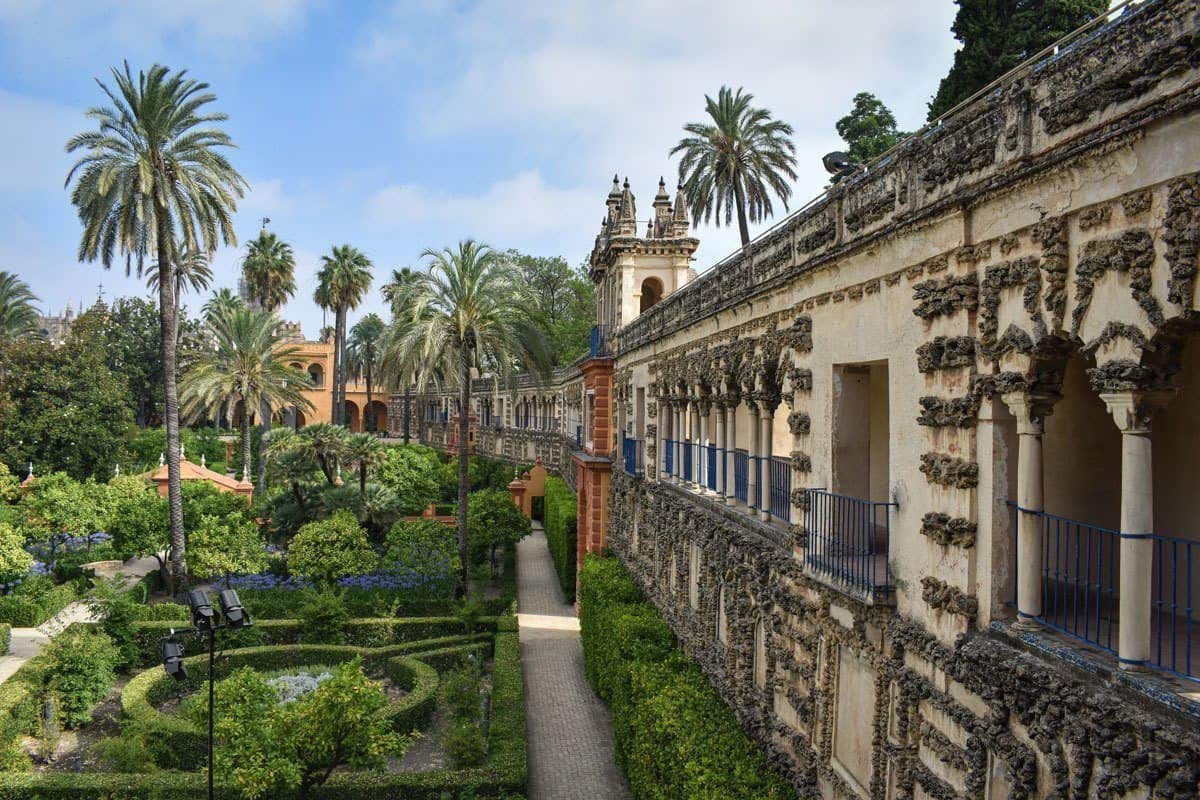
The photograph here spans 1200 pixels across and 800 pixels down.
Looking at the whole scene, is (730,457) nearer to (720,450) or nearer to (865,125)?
(720,450)

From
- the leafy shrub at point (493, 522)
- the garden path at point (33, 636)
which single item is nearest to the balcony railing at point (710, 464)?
the garden path at point (33, 636)

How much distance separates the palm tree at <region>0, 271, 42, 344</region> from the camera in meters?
52.2

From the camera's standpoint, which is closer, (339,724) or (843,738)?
(843,738)

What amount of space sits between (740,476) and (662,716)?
3.92 metres

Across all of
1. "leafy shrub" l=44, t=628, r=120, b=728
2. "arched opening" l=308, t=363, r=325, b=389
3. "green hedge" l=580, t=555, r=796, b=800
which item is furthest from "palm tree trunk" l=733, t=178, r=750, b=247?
"arched opening" l=308, t=363, r=325, b=389

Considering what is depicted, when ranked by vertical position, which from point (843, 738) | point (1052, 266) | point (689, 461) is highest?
point (1052, 266)

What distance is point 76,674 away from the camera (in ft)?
57.3

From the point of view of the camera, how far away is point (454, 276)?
81.7ft

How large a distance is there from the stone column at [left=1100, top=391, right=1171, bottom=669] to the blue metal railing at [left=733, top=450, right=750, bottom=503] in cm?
848

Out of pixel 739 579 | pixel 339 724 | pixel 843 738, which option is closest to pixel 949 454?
pixel 843 738

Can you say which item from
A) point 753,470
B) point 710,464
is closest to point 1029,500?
point 753,470

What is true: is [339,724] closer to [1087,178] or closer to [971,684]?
[971,684]

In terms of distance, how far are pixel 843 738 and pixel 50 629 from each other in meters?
20.5

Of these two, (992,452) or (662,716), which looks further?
(662,716)
